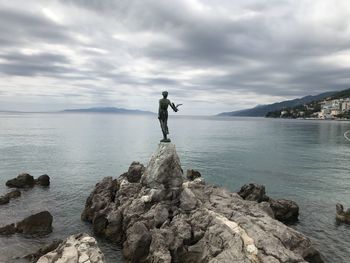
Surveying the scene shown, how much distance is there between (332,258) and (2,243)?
25.3m

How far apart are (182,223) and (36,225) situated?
1326 cm

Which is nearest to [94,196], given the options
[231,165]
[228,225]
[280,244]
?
[228,225]

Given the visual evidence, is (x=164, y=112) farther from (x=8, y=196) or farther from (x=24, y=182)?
(x=24, y=182)

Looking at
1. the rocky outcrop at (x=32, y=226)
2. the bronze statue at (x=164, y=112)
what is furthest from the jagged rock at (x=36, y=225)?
the bronze statue at (x=164, y=112)

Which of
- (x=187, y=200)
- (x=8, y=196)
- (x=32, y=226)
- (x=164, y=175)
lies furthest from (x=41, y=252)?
(x=8, y=196)

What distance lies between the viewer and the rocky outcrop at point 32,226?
94.1 ft

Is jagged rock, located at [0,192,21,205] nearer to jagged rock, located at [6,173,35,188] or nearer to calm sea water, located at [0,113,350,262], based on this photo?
calm sea water, located at [0,113,350,262]

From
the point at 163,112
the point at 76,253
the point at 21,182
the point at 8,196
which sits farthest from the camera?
the point at 21,182

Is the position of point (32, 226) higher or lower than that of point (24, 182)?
lower

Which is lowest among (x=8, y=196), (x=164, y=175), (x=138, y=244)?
(x=8, y=196)

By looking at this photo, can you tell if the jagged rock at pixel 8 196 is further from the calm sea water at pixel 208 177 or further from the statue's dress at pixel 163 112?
the statue's dress at pixel 163 112

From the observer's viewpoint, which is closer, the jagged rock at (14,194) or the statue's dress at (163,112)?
the statue's dress at (163,112)

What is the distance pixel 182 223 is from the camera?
2525 centimetres

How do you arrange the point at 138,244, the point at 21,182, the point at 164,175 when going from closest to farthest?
the point at 138,244 < the point at 164,175 < the point at 21,182
